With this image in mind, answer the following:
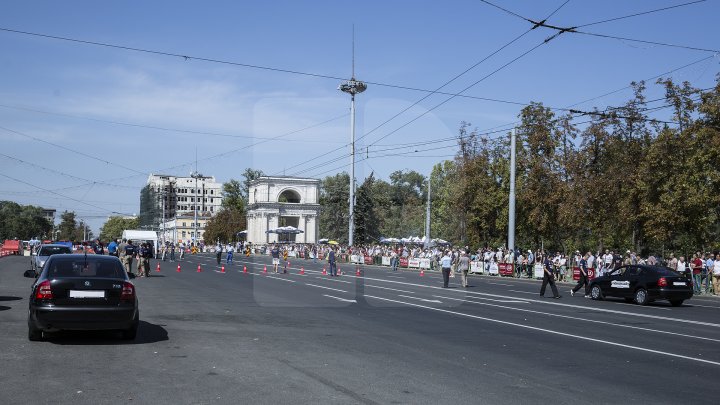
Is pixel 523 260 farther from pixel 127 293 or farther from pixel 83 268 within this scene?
pixel 83 268

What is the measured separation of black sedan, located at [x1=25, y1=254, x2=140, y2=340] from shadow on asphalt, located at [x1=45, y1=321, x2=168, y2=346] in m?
0.29

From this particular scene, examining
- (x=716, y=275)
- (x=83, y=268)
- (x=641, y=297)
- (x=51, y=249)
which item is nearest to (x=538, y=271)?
(x=716, y=275)

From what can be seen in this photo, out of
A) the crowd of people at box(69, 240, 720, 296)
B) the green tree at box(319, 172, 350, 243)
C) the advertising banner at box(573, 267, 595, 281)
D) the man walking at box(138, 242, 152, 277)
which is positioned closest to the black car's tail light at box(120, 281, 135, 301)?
the crowd of people at box(69, 240, 720, 296)

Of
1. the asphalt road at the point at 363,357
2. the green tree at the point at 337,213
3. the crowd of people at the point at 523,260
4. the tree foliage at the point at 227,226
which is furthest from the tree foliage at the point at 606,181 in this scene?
the tree foliage at the point at 227,226

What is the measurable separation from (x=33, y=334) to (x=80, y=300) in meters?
1.14

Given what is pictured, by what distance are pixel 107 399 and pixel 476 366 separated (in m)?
5.25

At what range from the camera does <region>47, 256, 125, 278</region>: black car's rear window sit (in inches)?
466

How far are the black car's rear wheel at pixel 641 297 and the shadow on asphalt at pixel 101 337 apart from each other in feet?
57.7

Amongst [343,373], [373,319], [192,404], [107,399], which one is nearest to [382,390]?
[343,373]

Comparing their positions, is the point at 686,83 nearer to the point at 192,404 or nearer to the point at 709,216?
the point at 709,216

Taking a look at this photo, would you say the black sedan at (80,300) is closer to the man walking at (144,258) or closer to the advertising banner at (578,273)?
the man walking at (144,258)

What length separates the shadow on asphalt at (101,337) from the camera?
12.0 meters

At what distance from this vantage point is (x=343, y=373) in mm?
9695

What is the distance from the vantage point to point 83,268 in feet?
39.5
